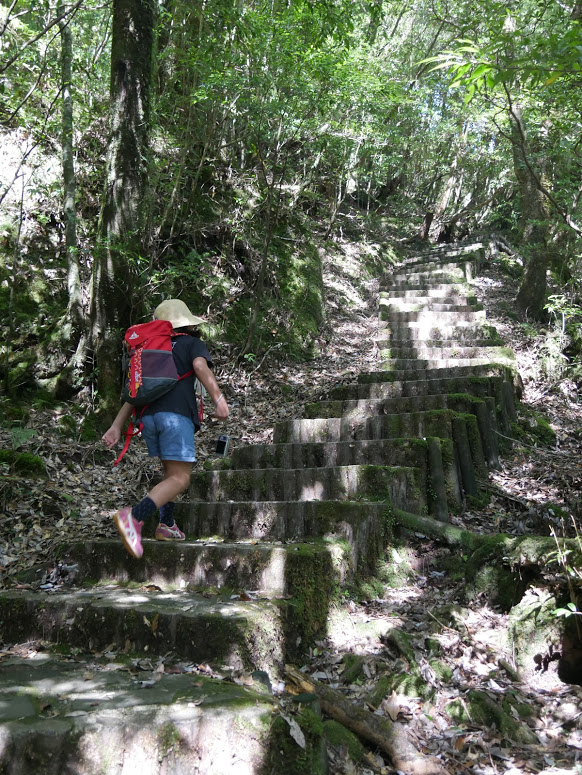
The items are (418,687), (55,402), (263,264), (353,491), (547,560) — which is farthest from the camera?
(263,264)

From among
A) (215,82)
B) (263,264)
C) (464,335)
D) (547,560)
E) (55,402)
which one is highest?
(215,82)

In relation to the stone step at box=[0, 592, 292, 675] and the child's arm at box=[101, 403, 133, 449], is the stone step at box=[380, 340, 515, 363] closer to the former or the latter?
the child's arm at box=[101, 403, 133, 449]

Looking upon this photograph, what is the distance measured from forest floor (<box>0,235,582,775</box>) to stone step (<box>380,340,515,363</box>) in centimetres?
45

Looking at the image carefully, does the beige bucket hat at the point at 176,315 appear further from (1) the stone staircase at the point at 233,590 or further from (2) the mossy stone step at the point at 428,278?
(2) the mossy stone step at the point at 428,278

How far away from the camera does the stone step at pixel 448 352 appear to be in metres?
7.55

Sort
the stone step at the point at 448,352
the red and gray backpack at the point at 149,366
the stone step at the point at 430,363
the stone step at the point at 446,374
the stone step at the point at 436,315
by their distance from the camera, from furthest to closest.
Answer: the stone step at the point at 436,315, the stone step at the point at 448,352, the stone step at the point at 430,363, the stone step at the point at 446,374, the red and gray backpack at the point at 149,366

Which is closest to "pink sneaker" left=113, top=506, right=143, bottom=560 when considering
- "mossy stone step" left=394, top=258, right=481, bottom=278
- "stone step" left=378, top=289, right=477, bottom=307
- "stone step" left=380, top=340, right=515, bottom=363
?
"stone step" left=380, top=340, right=515, bottom=363

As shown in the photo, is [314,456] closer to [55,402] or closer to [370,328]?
[55,402]

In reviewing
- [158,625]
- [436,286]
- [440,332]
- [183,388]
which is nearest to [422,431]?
[183,388]

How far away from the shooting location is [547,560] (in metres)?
3.16

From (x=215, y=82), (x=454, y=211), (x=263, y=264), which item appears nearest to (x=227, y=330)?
(x=263, y=264)

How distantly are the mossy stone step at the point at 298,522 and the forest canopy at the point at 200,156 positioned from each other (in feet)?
8.28

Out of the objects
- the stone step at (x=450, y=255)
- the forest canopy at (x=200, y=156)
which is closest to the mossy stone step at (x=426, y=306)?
the forest canopy at (x=200, y=156)

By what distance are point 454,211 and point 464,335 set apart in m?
13.2
